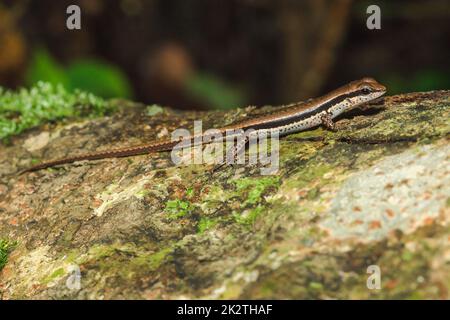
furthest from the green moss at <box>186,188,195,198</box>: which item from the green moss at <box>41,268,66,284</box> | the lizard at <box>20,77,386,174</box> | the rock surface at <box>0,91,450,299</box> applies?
the green moss at <box>41,268,66,284</box>

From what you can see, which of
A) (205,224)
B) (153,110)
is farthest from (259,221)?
(153,110)

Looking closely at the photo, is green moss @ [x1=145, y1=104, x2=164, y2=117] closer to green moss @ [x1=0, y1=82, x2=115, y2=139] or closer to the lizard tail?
green moss @ [x1=0, y1=82, x2=115, y2=139]

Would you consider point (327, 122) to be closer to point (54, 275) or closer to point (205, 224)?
point (205, 224)

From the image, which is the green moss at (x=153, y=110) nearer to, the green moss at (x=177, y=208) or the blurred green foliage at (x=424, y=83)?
the green moss at (x=177, y=208)

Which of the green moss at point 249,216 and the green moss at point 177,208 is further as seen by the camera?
the green moss at point 177,208

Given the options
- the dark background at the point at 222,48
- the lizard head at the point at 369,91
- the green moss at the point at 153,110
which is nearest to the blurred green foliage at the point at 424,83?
the dark background at the point at 222,48

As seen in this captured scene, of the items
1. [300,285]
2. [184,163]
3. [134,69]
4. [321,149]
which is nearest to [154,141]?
[184,163]
